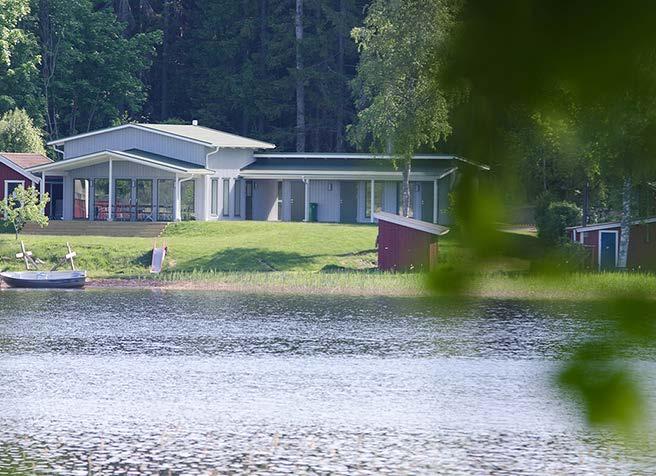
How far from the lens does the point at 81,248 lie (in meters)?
54.9

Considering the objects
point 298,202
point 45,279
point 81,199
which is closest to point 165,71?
point 298,202

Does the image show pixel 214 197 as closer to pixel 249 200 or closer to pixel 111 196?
pixel 249 200

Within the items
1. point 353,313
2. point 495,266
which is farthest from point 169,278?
point 495,266

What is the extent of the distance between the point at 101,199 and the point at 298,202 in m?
11.0

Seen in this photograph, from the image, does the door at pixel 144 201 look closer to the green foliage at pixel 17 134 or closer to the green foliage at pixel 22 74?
the green foliage at pixel 17 134

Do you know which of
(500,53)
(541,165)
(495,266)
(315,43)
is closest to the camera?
(500,53)

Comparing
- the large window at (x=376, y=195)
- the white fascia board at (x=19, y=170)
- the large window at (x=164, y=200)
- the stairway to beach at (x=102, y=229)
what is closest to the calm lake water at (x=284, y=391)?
the stairway to beach at (x=102, y=229)

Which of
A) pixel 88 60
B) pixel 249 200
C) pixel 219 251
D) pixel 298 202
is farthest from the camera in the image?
pixel 88 60

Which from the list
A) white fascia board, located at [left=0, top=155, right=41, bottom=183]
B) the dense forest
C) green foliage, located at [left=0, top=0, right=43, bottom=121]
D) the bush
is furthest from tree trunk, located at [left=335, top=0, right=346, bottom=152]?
the bush

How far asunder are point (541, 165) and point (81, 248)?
52.8 m

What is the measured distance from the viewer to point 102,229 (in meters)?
58.7

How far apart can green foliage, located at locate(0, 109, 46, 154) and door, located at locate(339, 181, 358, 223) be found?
1822 cm

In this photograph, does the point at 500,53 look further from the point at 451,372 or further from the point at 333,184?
the point at 333,184

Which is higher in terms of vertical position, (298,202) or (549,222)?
(549,222)
